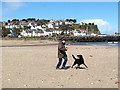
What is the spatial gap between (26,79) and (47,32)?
17882 cm

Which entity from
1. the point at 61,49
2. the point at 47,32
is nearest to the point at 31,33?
the point at 47,32

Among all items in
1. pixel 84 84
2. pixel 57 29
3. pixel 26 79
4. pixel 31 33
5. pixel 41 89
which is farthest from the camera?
pixel 57 29

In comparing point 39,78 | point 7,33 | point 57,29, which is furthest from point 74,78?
point 57,29

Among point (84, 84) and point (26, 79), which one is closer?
point (84, 84)

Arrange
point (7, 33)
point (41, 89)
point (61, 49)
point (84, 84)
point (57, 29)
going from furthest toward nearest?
1. point (57, 29)
2. point (7, 33)
3. point (61, 49)
4. point (84, 84)
5. point (41, 89)

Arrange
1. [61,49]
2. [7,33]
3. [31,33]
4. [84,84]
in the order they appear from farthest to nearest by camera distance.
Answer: [31,33] → [7,33] → [61,49] → [84,84]

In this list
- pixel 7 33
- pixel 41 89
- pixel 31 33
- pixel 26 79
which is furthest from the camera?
pixel 31 33

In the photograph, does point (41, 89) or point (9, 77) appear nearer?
point (41, 89)

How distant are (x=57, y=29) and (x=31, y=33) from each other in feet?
78.0

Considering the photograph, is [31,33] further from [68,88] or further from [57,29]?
[68,88]

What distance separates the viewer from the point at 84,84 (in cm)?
1214

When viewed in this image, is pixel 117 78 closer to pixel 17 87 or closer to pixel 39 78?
pixel 39 78

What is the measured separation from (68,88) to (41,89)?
3.01 ft

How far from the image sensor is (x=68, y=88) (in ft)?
36.8
